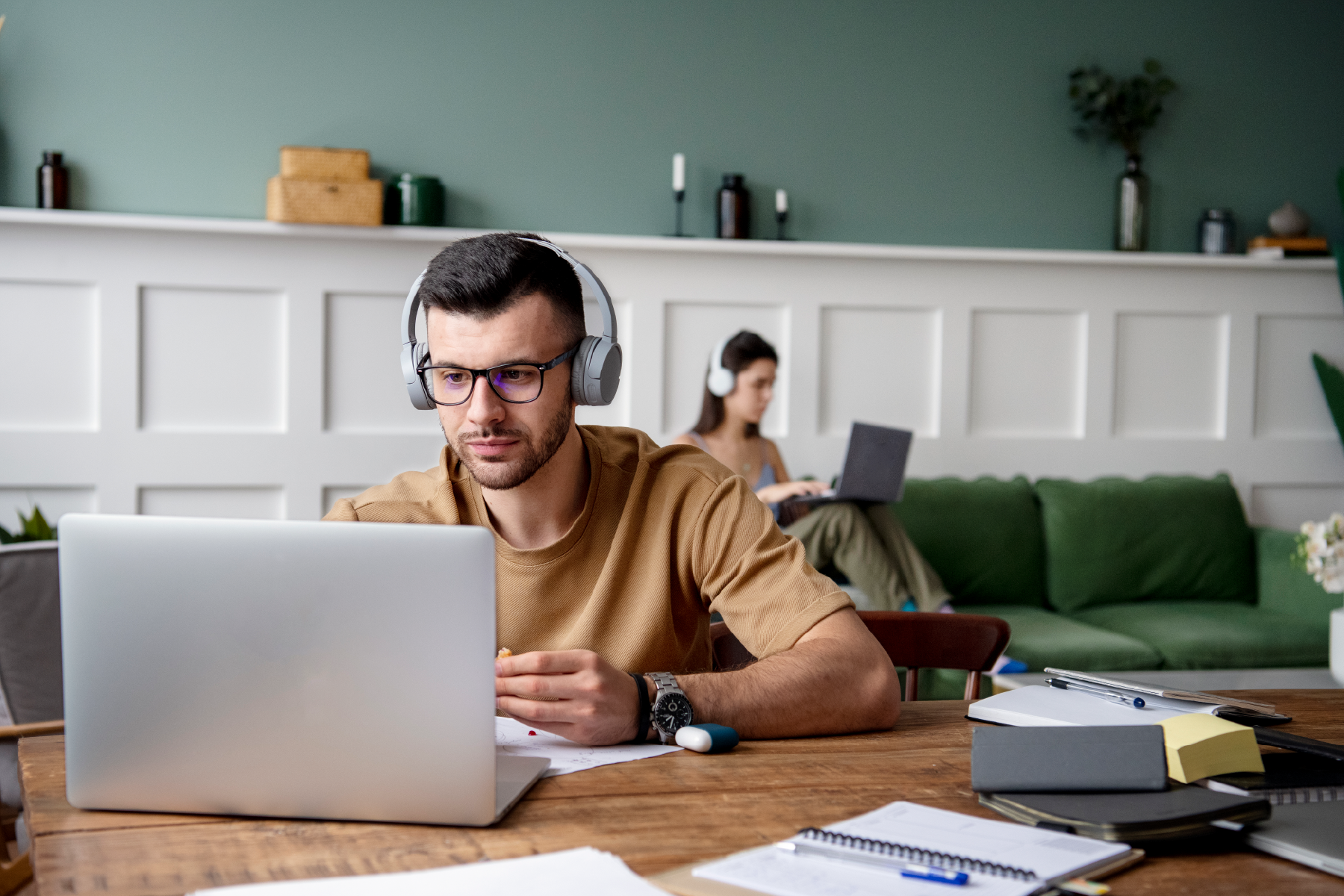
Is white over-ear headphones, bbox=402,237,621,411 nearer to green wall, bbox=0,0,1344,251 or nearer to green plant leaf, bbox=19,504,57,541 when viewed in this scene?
green plant leaf, bbox=19,504,57,541

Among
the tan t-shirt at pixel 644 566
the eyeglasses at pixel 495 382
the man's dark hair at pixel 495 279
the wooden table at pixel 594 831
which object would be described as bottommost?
the wooden table at pixel 594 831

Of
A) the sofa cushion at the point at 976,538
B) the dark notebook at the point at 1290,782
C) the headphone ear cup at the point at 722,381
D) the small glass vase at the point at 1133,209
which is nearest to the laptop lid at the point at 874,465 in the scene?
the sofa cushion at the point at 976,538

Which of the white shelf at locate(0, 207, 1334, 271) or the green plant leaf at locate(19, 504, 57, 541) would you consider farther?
the white shelf at locate(0, 207, 1334, 271)

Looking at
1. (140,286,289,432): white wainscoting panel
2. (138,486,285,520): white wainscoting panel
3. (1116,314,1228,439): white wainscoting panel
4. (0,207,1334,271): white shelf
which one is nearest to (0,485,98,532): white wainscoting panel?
(138,486,285,520): white wainscoting panel

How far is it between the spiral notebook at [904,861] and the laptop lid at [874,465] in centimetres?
240

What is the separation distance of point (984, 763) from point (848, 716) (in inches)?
10.9

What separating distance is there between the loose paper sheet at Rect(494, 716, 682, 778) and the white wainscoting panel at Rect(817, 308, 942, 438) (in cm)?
271

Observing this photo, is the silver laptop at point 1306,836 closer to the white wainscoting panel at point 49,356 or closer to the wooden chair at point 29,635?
the wooden chair at point 29,635

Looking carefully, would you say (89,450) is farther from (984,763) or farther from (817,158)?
(984,763)

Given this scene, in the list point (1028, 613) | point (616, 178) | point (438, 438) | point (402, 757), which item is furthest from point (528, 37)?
point (402, 757)

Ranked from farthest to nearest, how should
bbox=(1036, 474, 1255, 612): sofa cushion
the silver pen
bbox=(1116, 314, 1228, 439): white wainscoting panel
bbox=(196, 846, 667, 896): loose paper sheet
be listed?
bbox=(1116, 314, 1228, 439): white wainscoting panel → bbox=(1036, 474, 1255, 612): sofa cushion → the silver pen → bbox=(196, 846, 667, 896): loose paper sheet

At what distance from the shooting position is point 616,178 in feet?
12.0

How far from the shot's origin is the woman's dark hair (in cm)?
343

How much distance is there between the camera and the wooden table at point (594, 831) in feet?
2.72
